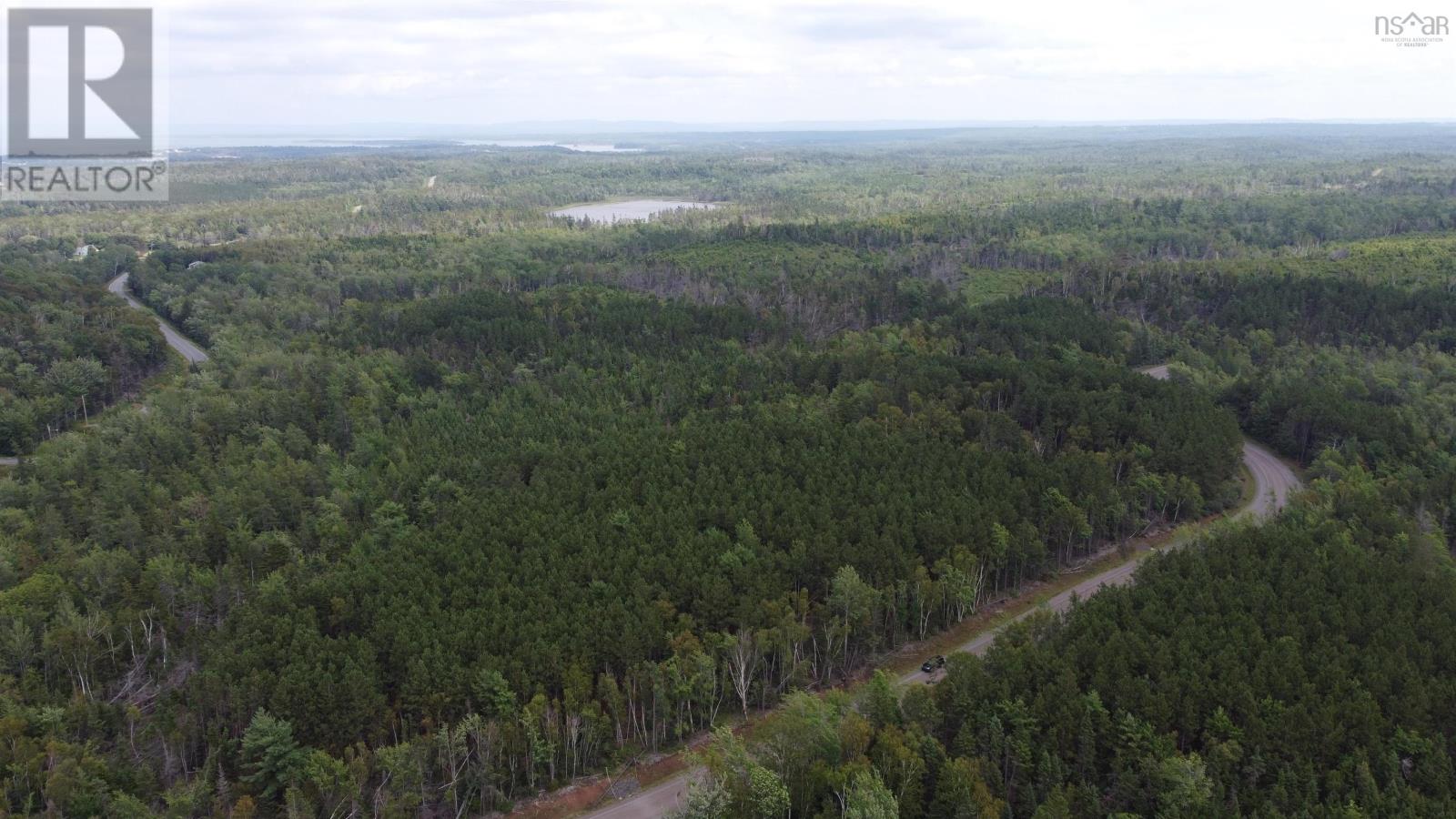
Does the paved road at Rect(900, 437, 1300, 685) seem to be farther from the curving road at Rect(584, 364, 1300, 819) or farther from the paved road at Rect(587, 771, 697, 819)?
the paved road at Rect(587, 771, 697, 819)

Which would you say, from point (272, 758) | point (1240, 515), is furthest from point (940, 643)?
point (272, 758)

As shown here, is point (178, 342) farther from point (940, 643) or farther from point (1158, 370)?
point (1158, 370)

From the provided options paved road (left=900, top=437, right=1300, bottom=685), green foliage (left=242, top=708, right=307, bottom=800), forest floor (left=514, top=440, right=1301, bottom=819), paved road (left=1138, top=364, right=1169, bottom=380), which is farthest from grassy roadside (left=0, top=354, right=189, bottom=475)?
paved road (left=1138, top=364, right=1169, bottom=380)

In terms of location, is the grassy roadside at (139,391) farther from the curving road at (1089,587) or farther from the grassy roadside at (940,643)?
the curving road at (1089,587)

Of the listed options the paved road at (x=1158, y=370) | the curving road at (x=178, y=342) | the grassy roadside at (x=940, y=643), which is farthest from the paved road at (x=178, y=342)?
the paved road at (x=1158, y=370)

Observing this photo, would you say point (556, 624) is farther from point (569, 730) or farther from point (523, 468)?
point (523, 468)
